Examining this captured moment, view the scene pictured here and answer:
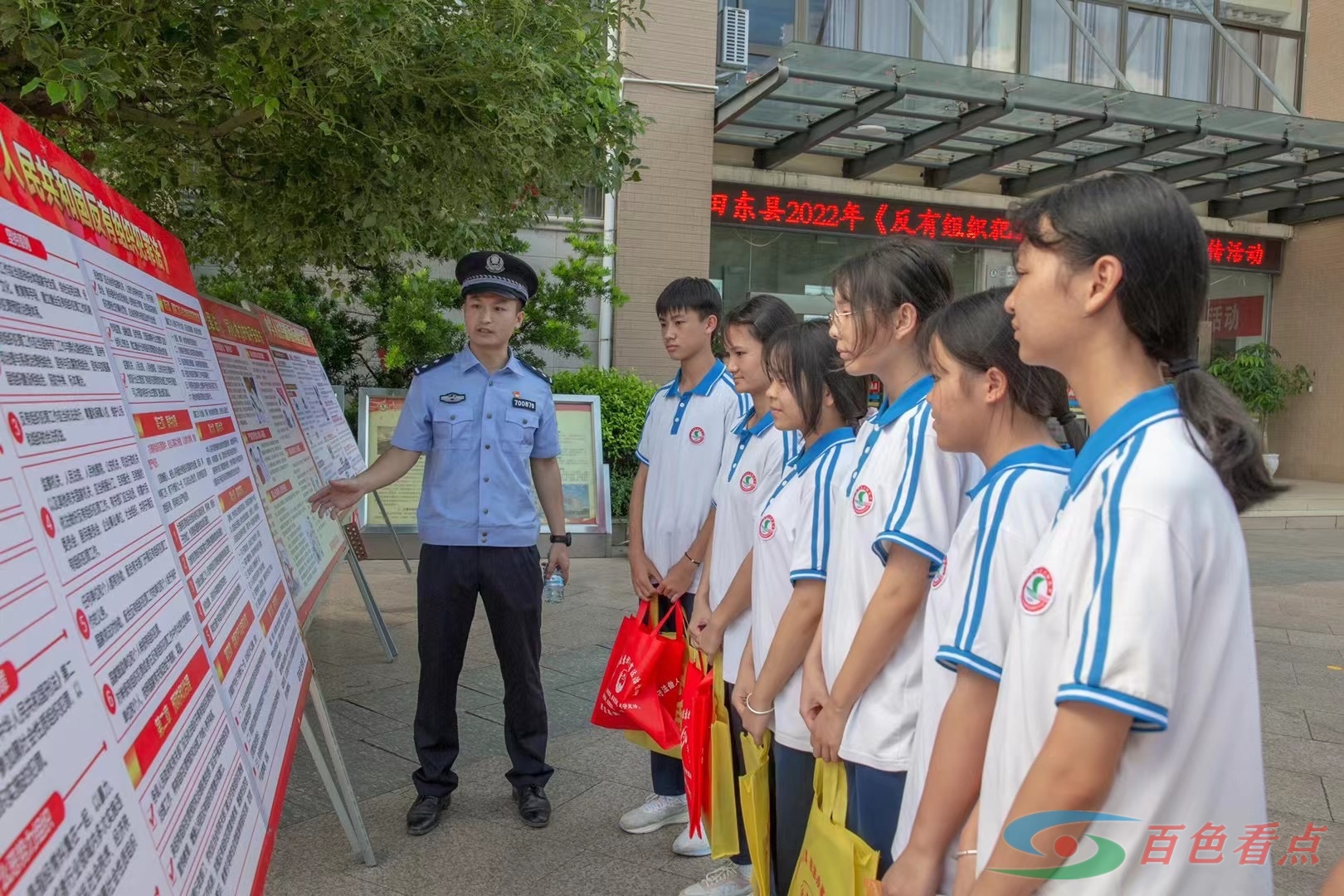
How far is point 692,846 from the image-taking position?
3301 millimetres

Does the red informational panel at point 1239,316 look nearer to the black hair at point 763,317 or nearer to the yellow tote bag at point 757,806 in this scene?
the black hair at point 763,317

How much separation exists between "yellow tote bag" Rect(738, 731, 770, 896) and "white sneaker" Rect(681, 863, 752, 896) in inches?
16.5

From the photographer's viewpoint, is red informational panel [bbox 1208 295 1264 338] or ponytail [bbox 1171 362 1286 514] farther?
red informational panel [bbox 1208 295 1264 338]

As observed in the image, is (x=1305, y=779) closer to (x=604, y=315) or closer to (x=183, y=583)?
(x=183, y=583)

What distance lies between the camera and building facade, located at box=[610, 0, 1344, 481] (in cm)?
1047

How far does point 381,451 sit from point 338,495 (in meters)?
4.66

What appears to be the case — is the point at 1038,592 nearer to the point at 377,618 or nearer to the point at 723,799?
the point at 723,799

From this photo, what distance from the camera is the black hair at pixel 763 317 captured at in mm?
3018

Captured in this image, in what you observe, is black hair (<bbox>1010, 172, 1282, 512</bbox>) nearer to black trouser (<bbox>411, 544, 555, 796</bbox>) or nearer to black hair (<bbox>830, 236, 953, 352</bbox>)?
black hair (<bbox>830, 236, 953, 352</bbox>)

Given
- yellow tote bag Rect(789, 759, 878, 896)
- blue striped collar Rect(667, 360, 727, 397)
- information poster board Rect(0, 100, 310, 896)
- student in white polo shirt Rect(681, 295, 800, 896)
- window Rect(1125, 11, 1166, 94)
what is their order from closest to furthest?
information poster board Rect(0, 100, 310, 896) → yellow tote bag Rect(789, 759, 878, 896) → student in white polo shirt Rect(681, 295, 800, 896) → blue striped collar Rect(667, 360, 727, 397) → window Rect(1125, 11, 1166, 94)

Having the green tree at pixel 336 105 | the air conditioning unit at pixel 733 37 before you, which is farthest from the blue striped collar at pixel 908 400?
the air conditioning unit at pixel 733 37

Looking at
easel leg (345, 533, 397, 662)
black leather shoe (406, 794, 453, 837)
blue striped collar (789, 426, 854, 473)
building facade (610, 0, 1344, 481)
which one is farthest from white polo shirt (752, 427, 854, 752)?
building facade (610, 0, 1344, 481)

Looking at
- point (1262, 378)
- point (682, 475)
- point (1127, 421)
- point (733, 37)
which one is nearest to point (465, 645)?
point (682, 475)

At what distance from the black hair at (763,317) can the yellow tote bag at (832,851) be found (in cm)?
131
